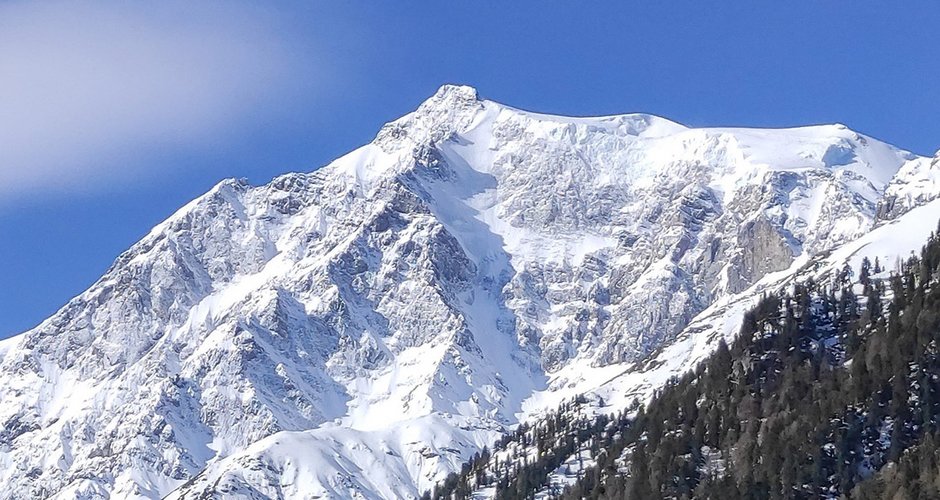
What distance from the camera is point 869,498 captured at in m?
197

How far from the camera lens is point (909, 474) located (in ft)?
637

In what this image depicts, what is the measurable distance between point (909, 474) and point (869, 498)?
5345 millimetres
